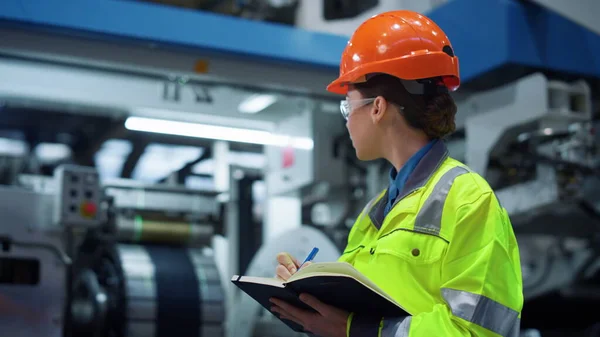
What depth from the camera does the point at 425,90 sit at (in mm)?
1915

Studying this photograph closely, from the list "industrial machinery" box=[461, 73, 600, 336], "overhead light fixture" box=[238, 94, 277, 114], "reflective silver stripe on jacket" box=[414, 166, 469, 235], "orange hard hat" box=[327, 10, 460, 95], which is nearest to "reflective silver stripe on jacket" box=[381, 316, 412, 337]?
"reflective silver stripe on jacket" box=[414, 166, 469, 235]

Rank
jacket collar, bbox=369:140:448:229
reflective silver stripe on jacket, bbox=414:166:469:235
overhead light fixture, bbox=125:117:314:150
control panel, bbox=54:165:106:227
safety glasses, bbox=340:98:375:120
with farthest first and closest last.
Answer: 1. overhead light fixture, bbox=125:117:314:150
2. control panel, bbox=54:165:106:227
3. safety glasses, bbox=340:98:375:120
4. jacket collar, bbox=369:140:448:229
5. reflective silver stripe on jacket, bbox=414:166:469:235

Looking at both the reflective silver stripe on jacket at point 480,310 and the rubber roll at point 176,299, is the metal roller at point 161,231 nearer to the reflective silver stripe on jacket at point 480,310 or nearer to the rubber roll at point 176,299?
the rubber roll at point 176,299

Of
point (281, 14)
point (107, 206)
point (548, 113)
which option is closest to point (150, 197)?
point (107, 206)

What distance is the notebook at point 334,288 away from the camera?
5.08 ft

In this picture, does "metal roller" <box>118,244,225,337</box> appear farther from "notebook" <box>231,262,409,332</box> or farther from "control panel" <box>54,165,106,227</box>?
"notebook" <box>231,262,409,332</box>

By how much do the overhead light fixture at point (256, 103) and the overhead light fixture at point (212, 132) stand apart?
18 centimetres

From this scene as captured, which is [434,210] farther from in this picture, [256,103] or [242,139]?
[242,139]

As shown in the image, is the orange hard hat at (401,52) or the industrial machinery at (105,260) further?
the industrial machinery at (105,260)

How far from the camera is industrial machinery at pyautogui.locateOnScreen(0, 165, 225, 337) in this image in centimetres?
456

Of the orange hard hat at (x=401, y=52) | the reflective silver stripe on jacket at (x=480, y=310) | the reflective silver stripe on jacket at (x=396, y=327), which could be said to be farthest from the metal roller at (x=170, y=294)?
the reflective silver stripe on jacket at (x=480, y=310)

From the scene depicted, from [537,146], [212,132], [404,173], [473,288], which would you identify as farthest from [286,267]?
[212,132]

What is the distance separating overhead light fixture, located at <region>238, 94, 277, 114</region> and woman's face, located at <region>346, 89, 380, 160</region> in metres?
2.99

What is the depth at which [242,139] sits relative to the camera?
5227mm
